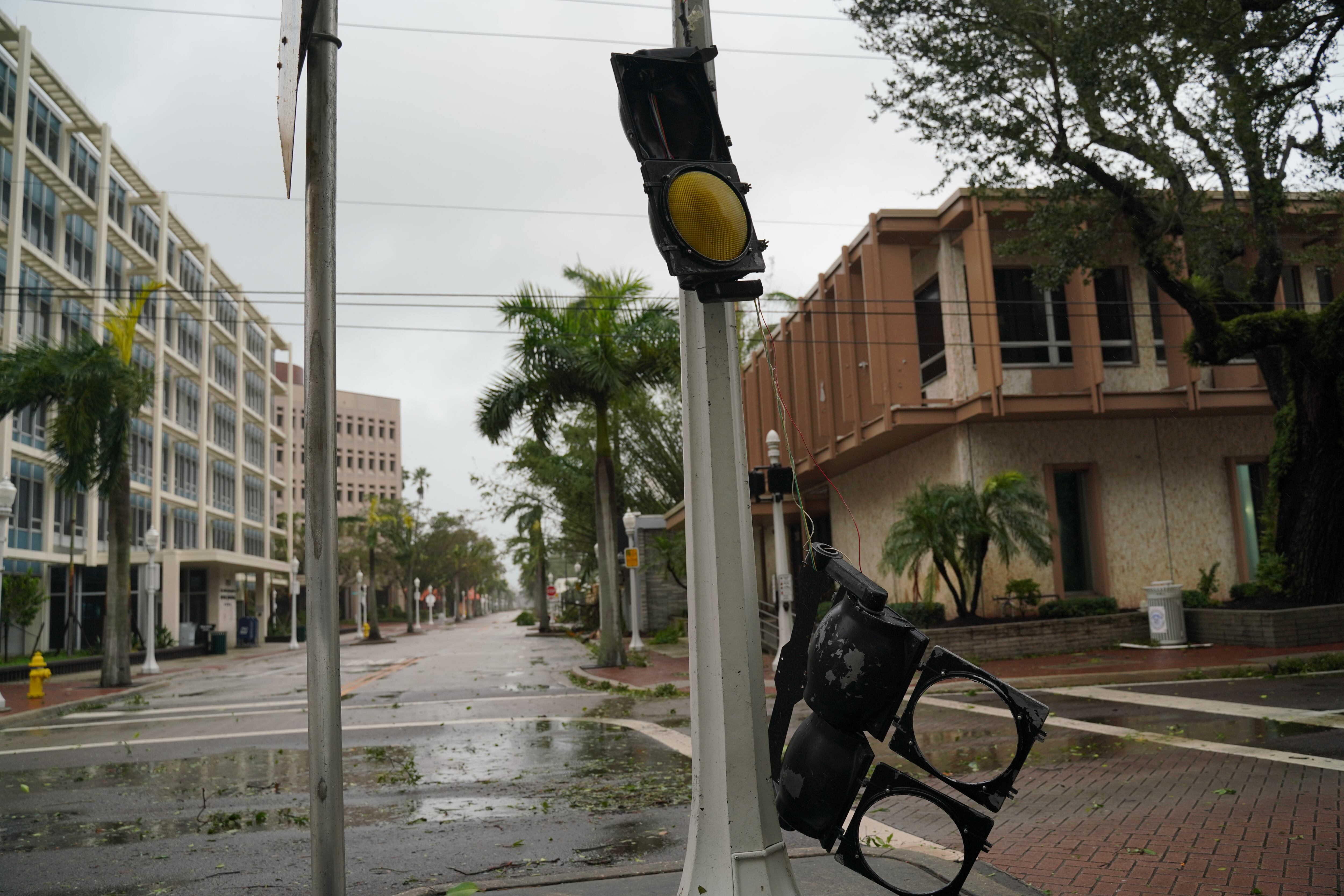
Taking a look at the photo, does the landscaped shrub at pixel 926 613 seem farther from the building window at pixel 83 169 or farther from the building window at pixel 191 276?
the building window at pixel 191 276

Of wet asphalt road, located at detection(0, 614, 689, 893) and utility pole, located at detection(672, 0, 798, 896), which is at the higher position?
utility pole, located at detection(672, 0, 798, 896)

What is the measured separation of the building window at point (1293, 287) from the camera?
73.6 ft

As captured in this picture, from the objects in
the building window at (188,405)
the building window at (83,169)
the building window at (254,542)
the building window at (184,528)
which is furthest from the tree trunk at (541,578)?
the building window at (83,169)

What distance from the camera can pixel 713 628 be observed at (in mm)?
3990

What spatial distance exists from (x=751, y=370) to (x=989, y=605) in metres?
13.7

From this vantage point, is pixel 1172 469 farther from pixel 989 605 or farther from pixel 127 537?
pixel 127 537

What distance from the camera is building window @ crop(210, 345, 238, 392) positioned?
5656cm

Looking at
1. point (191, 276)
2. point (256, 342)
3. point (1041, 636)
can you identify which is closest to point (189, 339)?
point (191, 276)

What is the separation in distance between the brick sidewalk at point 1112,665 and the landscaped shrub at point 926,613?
5.69 ft

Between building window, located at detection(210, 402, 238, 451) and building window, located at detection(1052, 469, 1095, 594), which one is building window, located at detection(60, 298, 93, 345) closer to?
building window, located at detection(210, 402, 238, 451)

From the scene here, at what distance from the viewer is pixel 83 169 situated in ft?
133

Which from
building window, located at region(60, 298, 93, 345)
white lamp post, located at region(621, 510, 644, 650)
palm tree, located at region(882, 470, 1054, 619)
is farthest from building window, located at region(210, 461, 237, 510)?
palm tree, located at region(882, 470, 1054, 619)

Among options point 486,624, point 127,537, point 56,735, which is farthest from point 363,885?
point 486,624

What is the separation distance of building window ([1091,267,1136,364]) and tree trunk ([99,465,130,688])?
72.0ft
